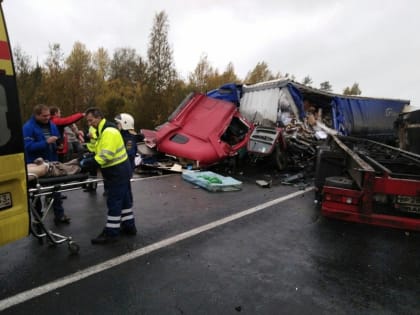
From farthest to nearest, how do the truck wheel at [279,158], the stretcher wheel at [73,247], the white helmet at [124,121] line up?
1. the truck wheel at [279,158]
2. the white helmet at [124,121]
3. the stretcher wheel at [73,247]

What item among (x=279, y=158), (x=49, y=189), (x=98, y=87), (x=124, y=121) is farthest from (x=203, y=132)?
(x=98, y=87)

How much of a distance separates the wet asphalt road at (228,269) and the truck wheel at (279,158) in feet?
14.0

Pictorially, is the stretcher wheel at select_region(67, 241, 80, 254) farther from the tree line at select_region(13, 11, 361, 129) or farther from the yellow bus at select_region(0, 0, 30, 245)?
the tree line at select_region(13, 11, 361, 129)

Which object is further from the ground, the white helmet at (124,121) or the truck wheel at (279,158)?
the white helmet at (124,121)

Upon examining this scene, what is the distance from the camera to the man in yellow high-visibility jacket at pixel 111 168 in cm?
358

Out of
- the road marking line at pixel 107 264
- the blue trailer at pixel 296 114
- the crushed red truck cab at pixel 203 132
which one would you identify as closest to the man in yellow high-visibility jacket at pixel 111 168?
the road marking line at pixel 107 264

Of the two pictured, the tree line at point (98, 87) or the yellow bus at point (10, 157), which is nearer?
the yellow bus at point (10, 157)

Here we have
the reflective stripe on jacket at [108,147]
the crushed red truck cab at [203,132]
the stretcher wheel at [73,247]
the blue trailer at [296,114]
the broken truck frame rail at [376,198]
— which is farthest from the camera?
the blue trailer at [296,114]

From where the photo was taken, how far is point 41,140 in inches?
168

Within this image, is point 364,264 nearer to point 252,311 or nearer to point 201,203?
point 252,311

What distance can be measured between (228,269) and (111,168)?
1787mm

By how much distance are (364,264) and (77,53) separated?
72.1 ft

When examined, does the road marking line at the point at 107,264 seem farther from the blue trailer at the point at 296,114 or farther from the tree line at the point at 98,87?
the tree line at the point at 98,87

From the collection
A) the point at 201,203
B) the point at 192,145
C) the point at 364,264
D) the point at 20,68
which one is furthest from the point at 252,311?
the point at 20,68
